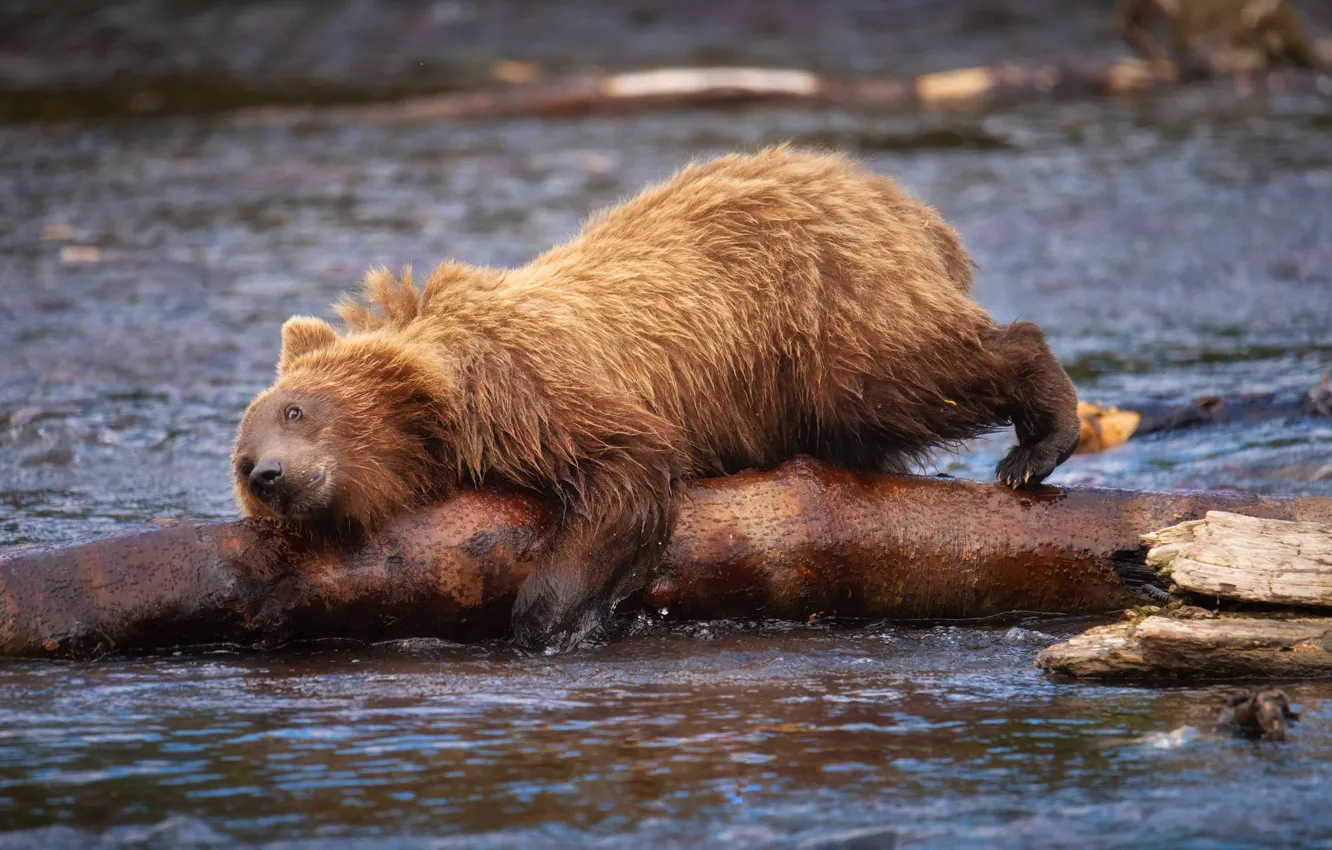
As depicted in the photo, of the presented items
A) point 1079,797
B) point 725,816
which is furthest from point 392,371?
point 1079,797

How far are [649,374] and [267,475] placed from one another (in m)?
1.59

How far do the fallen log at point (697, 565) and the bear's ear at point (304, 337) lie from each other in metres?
0.89

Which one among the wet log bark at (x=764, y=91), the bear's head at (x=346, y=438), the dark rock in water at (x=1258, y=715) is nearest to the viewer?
the dark rock in water at (x=1258, y=715)

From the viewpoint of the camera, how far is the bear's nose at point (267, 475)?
5.89 metres

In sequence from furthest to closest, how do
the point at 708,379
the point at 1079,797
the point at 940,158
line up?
the point at 940,158, the point at 708,379, the point at 1079,797

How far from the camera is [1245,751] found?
481 centimetres

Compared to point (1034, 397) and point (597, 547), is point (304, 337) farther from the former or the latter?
point (1034, 397)

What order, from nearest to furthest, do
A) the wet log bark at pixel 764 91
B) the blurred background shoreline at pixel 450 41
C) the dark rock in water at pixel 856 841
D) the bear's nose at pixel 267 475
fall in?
the dark rock in water at pixel 856 841 < the bear's nose at pixel 267 475 < the wet log bark at pixel 764 91 < the blurred background shoreline at pixel 450 41

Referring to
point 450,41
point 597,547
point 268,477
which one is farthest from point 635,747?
point 450,41

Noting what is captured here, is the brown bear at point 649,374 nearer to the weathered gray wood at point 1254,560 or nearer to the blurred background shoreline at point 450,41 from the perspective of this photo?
the weathered gray wood at point 1254,560

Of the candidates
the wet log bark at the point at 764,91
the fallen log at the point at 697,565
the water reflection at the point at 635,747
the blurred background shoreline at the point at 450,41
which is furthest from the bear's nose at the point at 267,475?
the blurred background shoreline at the point at 450,41

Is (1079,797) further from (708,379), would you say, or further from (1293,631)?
(708,379)

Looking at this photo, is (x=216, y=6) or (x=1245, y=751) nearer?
(x=1245, y=751)

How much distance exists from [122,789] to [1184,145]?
16.2 metres
